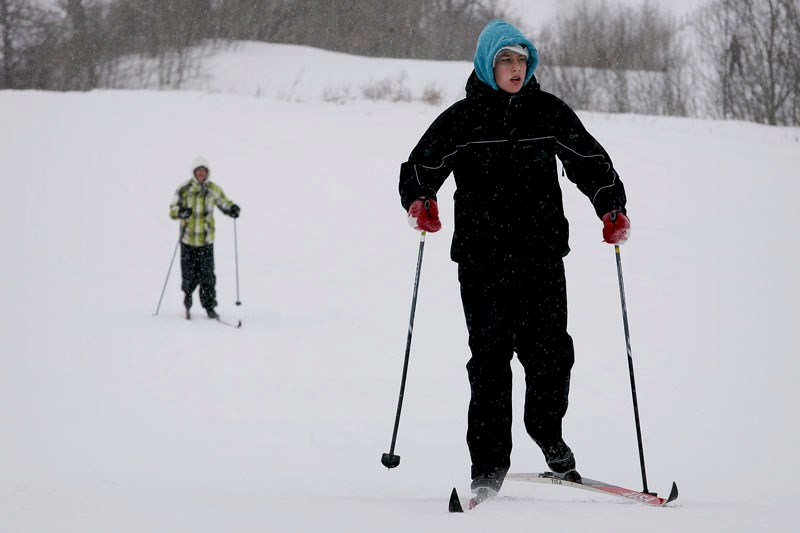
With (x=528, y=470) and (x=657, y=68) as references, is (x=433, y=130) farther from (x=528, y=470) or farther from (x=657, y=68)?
(x=657, y=68)

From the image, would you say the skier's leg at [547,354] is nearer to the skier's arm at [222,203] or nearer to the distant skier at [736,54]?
the skier's arm at [222,203]

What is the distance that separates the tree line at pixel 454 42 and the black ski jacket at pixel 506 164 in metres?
25.8

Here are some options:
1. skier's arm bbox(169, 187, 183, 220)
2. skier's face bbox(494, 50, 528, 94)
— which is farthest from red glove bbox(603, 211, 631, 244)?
skier's arm bbox(169, 187, 183, 220)

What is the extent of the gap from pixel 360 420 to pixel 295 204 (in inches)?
460

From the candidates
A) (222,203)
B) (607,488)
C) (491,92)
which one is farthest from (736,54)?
(607,488)

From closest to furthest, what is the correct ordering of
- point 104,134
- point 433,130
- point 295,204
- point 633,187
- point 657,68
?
point 433,130 < point 633,187 < point 295,204 < point 104,134 < point 657,68

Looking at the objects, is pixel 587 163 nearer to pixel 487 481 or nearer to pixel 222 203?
pixel 487 481

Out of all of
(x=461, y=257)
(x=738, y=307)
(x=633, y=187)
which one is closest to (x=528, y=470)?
(x=461, y=257)

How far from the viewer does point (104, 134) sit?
2217cm

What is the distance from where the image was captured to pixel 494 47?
343 cm

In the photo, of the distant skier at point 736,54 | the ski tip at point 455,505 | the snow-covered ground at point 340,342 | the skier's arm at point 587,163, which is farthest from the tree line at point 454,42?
the ski tip at point 455,505

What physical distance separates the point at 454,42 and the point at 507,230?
2005 inches

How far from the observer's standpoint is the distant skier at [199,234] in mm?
10227

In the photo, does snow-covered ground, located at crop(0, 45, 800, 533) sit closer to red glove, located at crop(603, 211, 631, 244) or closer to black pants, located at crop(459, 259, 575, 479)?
black pants, located at crop(459, 259, 575, 479)
